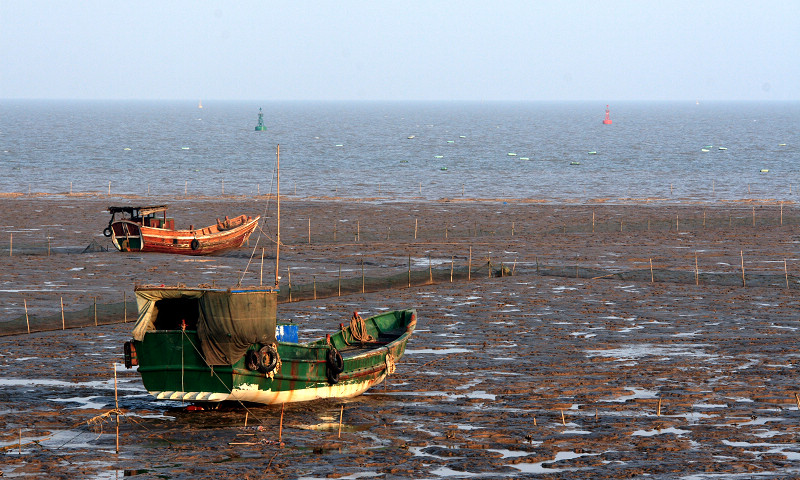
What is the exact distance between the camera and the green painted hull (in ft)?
80.9

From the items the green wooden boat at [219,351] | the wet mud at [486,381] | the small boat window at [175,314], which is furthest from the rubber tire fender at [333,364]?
the small boat window at [175,314]

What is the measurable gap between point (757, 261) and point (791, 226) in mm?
15949

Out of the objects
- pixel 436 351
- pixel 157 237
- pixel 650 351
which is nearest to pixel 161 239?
pixel 157 237

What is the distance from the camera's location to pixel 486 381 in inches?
1132

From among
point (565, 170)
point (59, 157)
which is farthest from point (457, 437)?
point (59, 157)

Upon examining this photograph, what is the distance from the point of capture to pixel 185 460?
21875 mm

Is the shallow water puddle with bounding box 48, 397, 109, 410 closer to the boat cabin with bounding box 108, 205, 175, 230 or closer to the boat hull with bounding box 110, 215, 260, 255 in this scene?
the boat hull with bounding box 110, 215, 260, 255

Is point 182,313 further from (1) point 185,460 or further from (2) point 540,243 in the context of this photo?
(2) point 540,243

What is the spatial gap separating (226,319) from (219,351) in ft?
2.46

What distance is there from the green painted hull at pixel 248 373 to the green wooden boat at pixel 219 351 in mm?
Result: 23

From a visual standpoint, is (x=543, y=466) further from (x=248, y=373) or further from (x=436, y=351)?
(x=436, y=351)

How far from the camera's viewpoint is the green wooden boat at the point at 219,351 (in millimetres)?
24609

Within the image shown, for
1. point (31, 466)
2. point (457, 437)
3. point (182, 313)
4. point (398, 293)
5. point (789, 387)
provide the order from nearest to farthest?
1. point (31, 466)
2. point (457, 437)
3. point (182, 313)
4. point (789, 387)
5. point (398, 293)

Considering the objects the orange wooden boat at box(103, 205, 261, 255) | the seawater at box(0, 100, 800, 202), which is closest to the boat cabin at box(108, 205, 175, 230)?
the orange wooden boat at box(103, 205, 261, 255)
